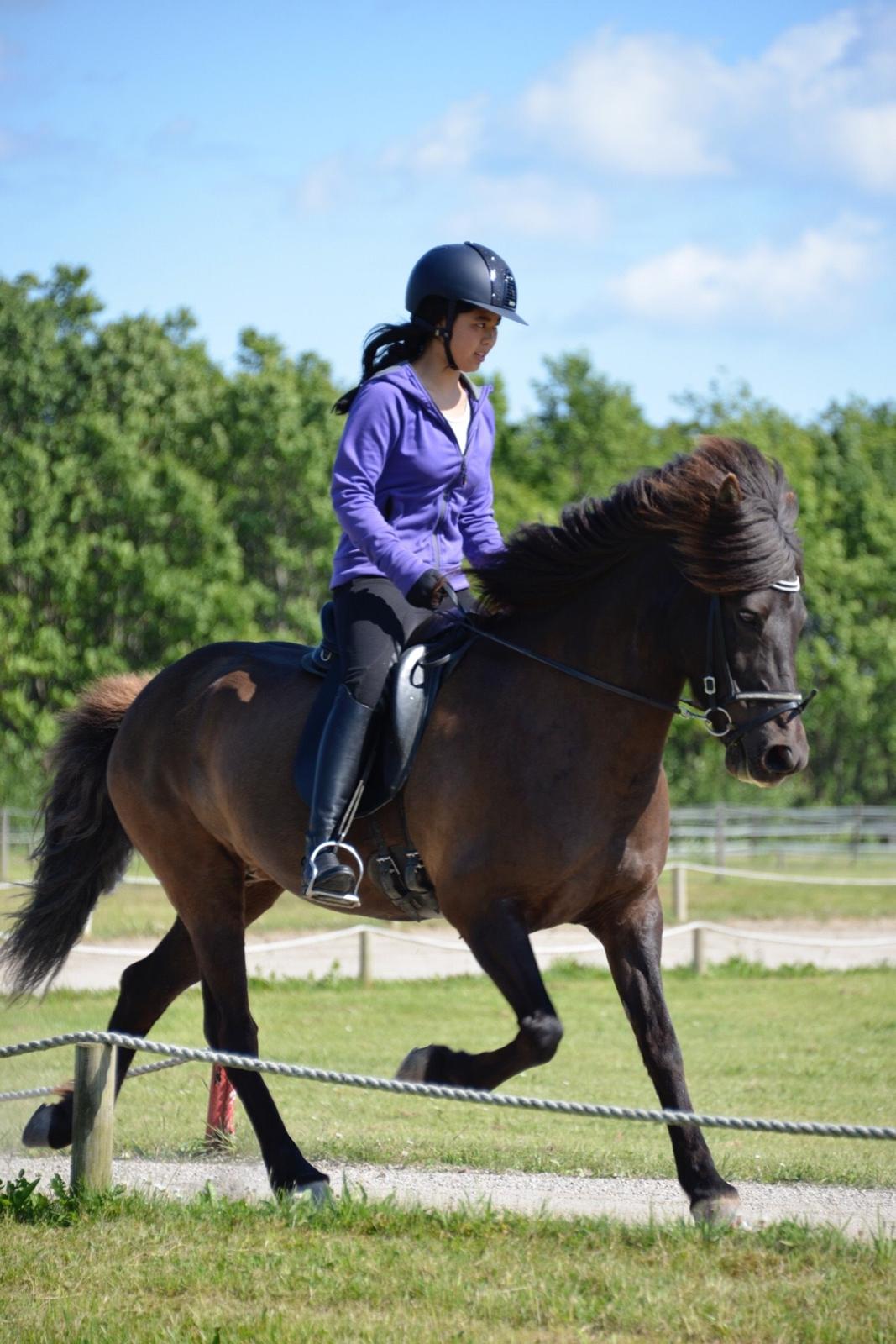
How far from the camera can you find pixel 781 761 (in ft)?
16.0

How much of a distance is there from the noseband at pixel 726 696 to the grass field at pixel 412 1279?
64.6 inches

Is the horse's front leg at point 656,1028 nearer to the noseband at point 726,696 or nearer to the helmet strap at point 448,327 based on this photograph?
the noseband at point 726,696

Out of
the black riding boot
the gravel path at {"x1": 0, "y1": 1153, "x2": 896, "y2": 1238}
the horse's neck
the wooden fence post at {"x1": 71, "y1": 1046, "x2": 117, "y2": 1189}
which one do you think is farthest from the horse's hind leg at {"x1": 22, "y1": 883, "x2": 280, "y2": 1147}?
the horse's neck

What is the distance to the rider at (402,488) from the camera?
5.79 meters

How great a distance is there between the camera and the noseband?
194 inches

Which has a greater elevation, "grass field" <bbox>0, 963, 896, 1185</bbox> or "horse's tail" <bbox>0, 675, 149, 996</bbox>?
"horse's tail" <bbox>0, 675, 149, 996</bbox>

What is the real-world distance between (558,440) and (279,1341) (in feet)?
160

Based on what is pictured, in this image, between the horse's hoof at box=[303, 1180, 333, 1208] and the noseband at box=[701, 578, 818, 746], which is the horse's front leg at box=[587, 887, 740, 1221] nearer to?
the noseband at box=[701, 578, 818, 746]

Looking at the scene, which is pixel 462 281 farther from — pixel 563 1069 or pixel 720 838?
pixel 720 838

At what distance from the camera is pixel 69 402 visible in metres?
37.7

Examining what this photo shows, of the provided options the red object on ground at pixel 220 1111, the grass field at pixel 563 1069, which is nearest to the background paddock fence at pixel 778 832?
the grass field at pixel 563 1069

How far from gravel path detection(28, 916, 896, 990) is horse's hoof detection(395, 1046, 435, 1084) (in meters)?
10.1

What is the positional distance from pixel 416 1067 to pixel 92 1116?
1.29m

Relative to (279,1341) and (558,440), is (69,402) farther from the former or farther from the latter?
(279,1341)
